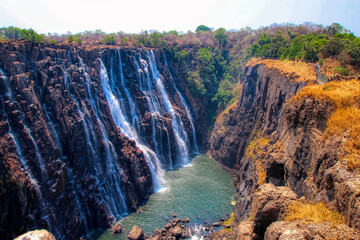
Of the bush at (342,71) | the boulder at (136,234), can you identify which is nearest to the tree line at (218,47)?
the bush at (342,71)

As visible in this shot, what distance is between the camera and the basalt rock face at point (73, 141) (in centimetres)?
2502

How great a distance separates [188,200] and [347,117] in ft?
75.3

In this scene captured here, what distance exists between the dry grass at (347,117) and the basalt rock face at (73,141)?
2394cm

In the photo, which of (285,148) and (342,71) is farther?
(342,71)

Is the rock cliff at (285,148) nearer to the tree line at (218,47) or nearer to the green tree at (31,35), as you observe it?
the tree line at (218,47)

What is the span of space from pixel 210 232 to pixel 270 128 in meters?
14.7

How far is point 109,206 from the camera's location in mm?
30766

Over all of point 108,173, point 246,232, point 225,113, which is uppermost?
point 225,113

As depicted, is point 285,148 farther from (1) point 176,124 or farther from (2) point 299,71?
(1) point 176,124

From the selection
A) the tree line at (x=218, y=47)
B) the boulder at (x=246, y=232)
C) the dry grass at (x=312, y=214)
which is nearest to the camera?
the dry grass at (x=312, y=214)

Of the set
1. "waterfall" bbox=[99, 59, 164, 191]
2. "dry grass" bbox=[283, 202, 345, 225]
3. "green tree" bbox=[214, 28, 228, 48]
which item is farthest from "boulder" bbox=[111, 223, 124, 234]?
"green tree" bbox=[214, 28, 228, 48]

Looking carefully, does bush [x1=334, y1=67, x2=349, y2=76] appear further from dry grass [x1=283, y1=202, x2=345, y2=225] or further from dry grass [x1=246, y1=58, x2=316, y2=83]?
dry grass [x1=283, y1=202, x2=345, y2=225]

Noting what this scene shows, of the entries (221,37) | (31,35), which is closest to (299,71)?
(31,35)

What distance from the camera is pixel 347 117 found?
14.7 metres
